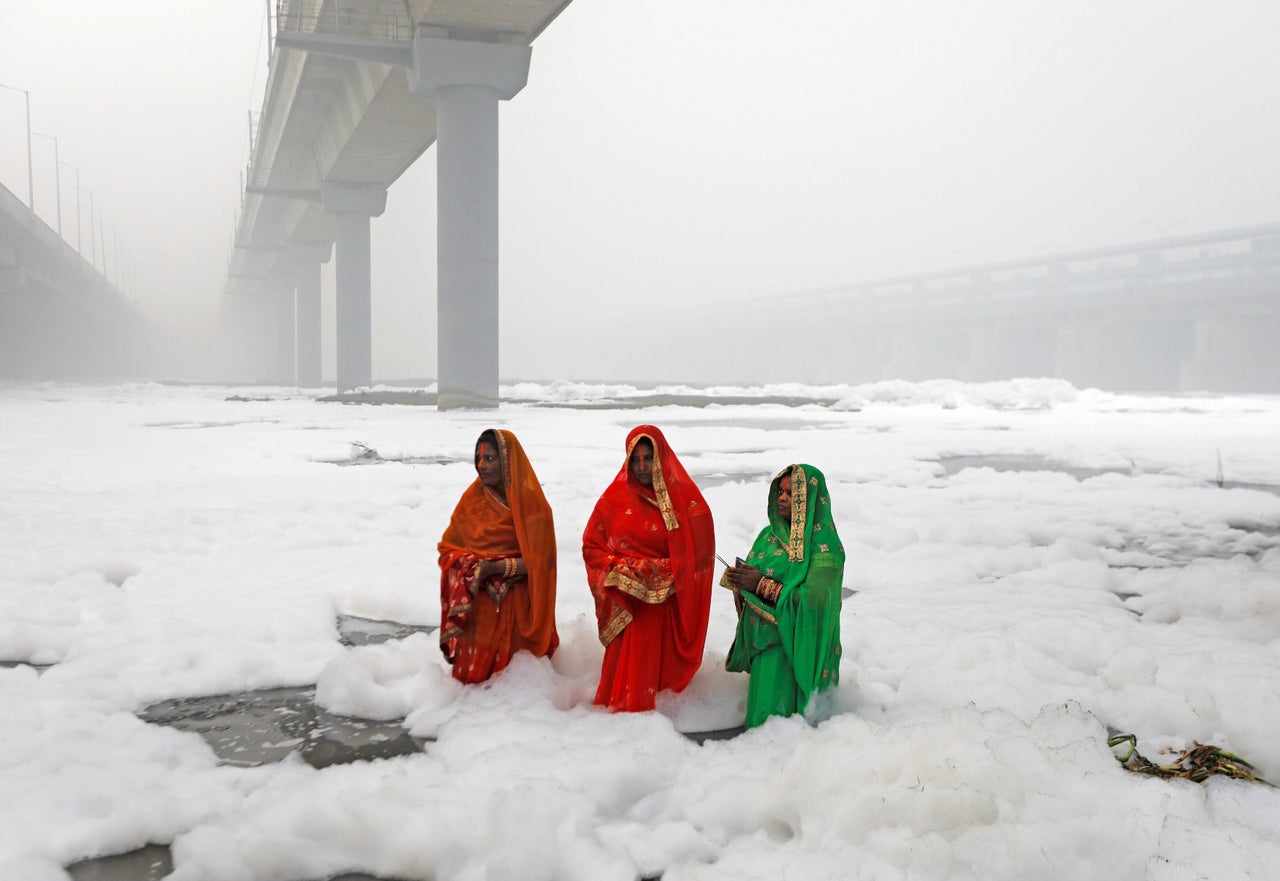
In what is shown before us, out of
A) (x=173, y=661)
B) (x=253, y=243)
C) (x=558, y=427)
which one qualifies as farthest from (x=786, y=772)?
(x=253, y=243)

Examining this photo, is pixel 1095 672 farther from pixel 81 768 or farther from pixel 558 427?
pixel 558 427

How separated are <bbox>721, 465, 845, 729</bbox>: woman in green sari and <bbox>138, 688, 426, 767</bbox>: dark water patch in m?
1.35

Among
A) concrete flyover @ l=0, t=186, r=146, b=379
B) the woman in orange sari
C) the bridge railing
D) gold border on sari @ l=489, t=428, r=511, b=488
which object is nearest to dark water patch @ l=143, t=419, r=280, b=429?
the bridge railing

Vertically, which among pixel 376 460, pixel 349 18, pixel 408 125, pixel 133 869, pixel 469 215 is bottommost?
pixel 133 869

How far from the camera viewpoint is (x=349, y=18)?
21953mm

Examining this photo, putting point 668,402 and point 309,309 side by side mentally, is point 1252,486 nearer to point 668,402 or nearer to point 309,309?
point 668,402

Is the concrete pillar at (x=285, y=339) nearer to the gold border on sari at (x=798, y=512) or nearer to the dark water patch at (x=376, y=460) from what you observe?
the dark water patch at (x=376, y=460)

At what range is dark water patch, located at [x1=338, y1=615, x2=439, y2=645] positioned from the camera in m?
5.31

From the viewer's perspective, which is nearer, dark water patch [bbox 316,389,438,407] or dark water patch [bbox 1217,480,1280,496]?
dark water patch [bbox 1217,480,1280,496]

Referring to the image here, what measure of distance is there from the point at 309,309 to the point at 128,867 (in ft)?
161

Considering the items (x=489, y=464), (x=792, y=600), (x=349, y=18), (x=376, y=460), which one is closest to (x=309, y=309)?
(x=349, y=18)

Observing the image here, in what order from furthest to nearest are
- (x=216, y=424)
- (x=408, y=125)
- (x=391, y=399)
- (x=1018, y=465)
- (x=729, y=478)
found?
1. (x=391, y=399)
2. (x=408, y=125)
3. (x=216, y=424)
4. (x=1018, y=465)
5. (x=729, y=478)

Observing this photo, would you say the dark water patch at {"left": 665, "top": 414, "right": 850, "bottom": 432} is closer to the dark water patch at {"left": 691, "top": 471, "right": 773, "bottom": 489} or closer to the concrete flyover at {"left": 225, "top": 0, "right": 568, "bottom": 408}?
the concrete flyover at {"left": 225, "top": 0, "right": 568, "bottom": 408}

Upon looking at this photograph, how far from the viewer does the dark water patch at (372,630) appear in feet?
17.4
